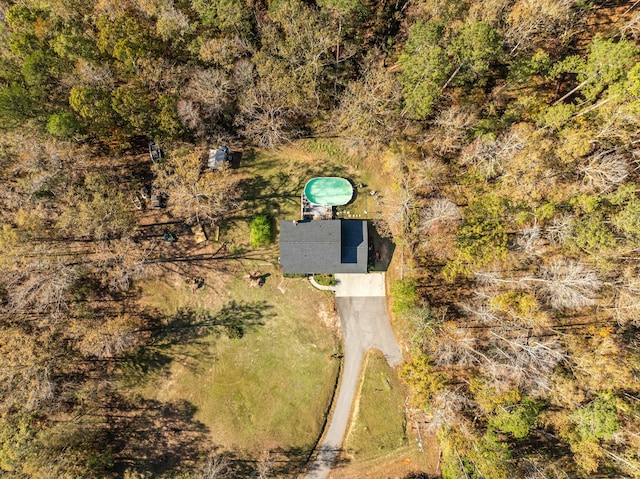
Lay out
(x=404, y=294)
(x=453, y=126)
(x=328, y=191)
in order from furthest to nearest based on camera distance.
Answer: (x=328, y=191) → (x=453, y=126) → (x=404, y=294)

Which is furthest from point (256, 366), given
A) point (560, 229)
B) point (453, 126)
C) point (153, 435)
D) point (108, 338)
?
point (560, 229)

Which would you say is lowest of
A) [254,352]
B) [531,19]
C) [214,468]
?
[214,468]

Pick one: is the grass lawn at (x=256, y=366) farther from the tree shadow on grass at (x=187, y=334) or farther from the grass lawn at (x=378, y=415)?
the grass lawn at (x=378, y=415)

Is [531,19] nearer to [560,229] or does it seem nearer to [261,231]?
[560,229]

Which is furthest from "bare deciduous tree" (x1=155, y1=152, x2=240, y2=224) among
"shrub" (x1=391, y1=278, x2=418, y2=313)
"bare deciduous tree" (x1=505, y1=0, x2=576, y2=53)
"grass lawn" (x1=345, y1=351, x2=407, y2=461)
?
"bare deciduous tree" (x1=505, y1=0, x2=576, y2=53)

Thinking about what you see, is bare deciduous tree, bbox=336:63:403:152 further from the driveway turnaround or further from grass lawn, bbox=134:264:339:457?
grass lawn, bbox=134:264:339:457

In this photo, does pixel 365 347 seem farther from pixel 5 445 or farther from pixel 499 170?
pixel 5 445
